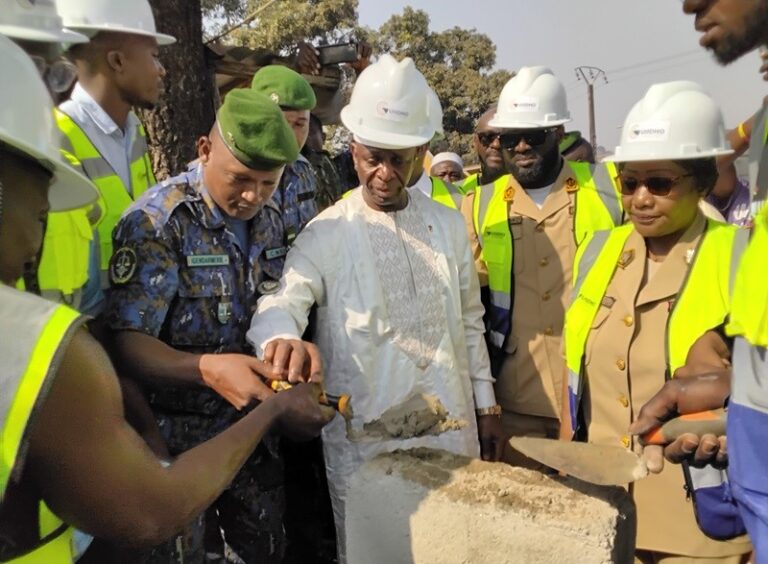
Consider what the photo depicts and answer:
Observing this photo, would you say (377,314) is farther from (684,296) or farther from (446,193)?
(446,193)

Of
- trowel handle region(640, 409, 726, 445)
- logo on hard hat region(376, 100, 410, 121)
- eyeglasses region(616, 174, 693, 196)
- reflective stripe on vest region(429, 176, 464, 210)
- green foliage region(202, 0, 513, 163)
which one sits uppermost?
green foliage region(202, 0, 513, 163)

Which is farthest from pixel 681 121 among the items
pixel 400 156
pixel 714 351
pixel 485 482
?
pixel 485 482

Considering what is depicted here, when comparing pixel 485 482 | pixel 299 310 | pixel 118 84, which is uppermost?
pixel 118 84

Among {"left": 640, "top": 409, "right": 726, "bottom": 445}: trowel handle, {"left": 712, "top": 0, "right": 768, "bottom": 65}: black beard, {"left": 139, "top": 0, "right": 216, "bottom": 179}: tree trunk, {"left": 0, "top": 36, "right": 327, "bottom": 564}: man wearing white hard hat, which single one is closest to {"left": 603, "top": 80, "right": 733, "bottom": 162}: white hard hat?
{"left": 712, "top": 0, "right": 768, "bottom": 65}: black beard

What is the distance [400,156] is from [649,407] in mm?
1254

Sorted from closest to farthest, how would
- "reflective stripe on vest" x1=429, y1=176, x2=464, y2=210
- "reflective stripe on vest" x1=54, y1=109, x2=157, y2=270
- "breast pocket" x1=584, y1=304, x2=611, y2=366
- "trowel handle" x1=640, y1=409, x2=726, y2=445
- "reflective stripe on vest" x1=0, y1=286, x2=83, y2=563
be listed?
"reflective stripe on vest" x1=0, y1=286, x2=83, y2=563 < "trowel handle" x1=640, y1=409, x2=726, y2=445 < "breast pocket" x1=584, y1=304, x2=611, y2=366 < "reflective stripe on vest" x1=54, y1=109, x2=157, y2=270 < "reflective stripe on vest" x1=429, y1=176, x2=464, y2=210

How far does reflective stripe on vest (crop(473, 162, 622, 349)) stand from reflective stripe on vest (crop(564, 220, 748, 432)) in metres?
0.57

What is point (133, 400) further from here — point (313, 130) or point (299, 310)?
point (313, 130)

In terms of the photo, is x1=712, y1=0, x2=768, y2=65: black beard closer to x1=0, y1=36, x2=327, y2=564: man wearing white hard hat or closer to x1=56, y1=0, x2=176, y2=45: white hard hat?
x1=0, y1=36, x2=327, y2=564: man wearing white hard hat

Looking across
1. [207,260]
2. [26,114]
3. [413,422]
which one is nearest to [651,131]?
[413,422]

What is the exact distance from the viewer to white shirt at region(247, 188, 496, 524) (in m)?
2.57

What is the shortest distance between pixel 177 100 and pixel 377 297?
3124 mm

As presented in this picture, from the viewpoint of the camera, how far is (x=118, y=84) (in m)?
2.87

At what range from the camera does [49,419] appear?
1.12 meters
